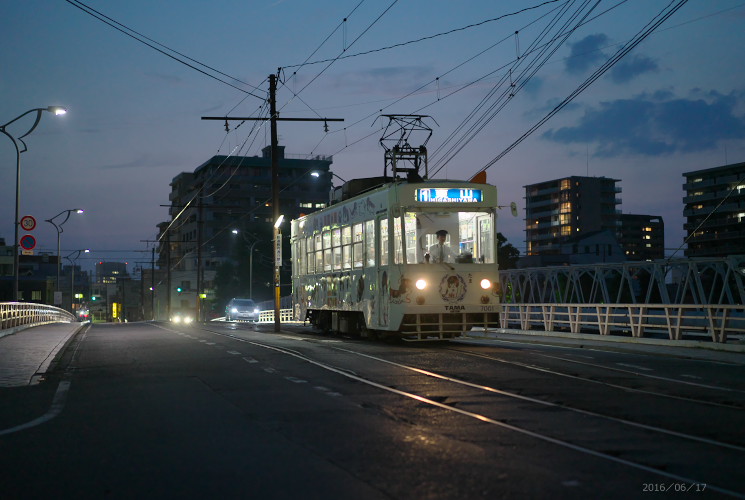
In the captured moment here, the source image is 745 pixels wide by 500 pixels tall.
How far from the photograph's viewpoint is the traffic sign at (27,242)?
37625mm

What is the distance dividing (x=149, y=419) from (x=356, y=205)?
15111 mm

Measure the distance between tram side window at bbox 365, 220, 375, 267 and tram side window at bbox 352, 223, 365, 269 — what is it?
37 cm

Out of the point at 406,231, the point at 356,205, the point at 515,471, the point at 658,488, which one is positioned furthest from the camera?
the point at 356,205

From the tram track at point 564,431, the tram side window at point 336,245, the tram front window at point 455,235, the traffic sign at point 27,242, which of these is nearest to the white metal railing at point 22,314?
the traffic sign at point 27,242

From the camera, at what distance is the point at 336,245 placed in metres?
26.6

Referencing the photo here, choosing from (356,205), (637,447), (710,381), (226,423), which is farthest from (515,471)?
(356,205)

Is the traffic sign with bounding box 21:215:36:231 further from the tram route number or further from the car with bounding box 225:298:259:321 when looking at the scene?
the tram route number

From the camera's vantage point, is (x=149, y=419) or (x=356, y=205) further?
(x=356, y=205)

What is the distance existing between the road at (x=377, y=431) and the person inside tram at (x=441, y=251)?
18.0 feet

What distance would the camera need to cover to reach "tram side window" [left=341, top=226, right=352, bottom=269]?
2502cm

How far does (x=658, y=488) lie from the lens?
6172 millimetres

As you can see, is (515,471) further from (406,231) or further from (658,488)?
(406,231)

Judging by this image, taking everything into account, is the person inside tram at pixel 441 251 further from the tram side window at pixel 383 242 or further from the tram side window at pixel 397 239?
the tram side window at pixel 383 242

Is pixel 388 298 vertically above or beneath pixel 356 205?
beneath
